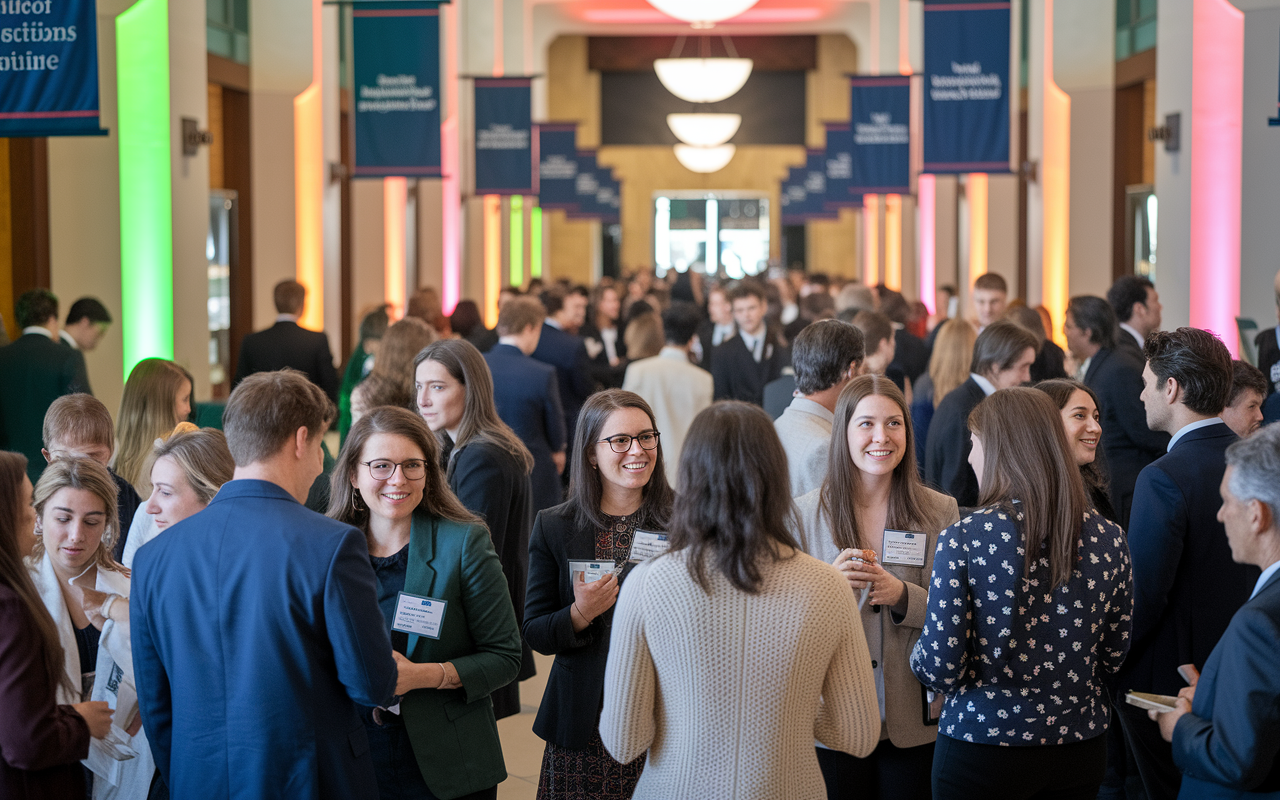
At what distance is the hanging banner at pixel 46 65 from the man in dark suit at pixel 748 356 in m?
3.98

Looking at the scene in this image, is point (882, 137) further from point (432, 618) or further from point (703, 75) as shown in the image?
point (432, 618)

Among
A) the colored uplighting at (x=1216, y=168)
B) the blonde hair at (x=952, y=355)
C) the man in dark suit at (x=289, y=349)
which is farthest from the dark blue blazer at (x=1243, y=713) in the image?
the colored uplighting at (x=1216, y=168)

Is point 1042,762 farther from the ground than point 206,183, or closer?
closer

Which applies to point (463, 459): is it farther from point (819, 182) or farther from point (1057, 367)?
point (819, 182)

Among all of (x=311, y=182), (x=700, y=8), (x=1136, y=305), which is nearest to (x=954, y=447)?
(x=1136, y=305)

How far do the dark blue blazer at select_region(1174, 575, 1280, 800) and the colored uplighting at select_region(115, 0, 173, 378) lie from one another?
7.48 metres

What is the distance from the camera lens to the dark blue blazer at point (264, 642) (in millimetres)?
2277

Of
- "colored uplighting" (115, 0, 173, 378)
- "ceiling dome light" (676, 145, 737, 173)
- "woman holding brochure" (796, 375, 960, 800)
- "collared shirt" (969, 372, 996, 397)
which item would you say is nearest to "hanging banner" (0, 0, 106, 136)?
"colored uplighting" (115, 0, 173, 378)

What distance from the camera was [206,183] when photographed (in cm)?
888

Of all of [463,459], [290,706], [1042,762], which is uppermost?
[463,459]

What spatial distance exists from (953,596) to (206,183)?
7.62 meters

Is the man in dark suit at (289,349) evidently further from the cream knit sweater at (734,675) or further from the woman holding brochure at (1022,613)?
the cream knit sweater at (734,675)

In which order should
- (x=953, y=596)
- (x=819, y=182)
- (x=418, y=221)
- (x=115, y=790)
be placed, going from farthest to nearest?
(x=819, y=182)
(x=418, y=221)
(x=115, y=790)
(x=953, y=596)

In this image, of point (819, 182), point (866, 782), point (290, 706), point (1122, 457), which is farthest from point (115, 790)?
point (819, 182)
